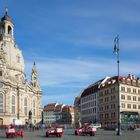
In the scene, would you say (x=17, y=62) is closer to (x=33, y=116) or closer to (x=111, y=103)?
(x=33, y=116)

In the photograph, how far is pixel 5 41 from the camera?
12744 cm

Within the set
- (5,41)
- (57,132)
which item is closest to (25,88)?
(5,41)

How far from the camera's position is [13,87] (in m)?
119

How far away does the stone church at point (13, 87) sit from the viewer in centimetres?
11557

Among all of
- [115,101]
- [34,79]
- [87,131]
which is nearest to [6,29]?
[34,79]

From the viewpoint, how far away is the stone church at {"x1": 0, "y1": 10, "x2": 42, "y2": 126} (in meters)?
116

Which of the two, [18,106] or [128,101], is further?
[18,106]

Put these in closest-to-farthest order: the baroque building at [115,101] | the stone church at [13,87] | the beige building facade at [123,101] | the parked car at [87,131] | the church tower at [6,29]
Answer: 1. the parked car at [87,131]
2. the baroque building at [115,101]
3. the beige building facade at [123,101]
4. the stone church at [13,87]
5. the church tower at [6,29]

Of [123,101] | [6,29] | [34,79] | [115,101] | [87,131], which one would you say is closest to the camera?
[87,131]

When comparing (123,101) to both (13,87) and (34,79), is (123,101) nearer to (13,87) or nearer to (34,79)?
(13,87)

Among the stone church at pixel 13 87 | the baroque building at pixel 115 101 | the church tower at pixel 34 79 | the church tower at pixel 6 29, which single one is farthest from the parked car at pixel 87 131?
the church tower at pixel 34 79

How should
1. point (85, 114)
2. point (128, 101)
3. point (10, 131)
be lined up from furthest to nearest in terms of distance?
point (85, 114) < point (128, 101) < point (10, 131)

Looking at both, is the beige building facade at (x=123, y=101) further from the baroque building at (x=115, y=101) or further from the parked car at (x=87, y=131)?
the parked car at (x=87, y=131)

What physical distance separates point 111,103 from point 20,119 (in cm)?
2891
